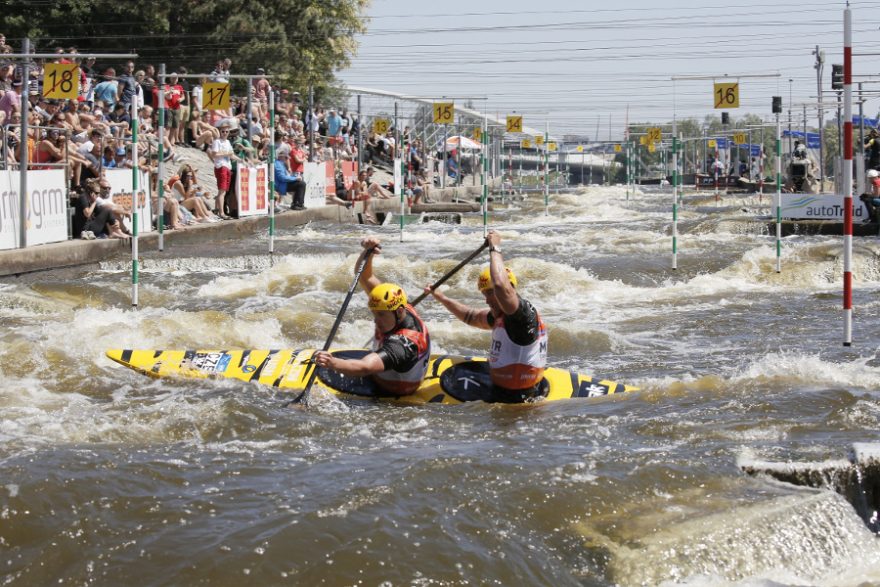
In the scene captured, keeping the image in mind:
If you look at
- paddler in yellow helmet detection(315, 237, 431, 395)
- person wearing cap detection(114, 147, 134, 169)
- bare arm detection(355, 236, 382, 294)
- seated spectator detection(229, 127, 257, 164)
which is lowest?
paddler in yellow helmet detection(315, 237, 431, 395)

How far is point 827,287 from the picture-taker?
50.2 ft

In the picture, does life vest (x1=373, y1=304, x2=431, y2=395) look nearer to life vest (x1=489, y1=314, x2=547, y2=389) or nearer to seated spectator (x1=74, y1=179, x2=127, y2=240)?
life vest (x1=489, y1=314, x2=547, y2=389)

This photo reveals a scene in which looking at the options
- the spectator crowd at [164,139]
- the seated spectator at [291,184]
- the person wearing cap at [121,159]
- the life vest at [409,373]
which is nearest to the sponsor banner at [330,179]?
the spectator crowd at [164,139]

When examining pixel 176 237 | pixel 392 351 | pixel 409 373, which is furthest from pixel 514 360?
pixel 176 237

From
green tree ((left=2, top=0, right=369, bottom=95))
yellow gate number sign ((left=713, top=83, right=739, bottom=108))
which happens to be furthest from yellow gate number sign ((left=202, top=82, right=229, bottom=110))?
green tree ((left=2, top=0, right=369, bottom=95))

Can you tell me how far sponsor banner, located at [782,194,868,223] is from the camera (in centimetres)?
2141

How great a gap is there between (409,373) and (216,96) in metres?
11.9

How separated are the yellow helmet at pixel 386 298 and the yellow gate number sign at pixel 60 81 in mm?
7624

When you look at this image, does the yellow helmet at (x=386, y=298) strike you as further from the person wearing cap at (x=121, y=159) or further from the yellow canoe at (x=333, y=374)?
the person wearing cap at (x=121, y=159)

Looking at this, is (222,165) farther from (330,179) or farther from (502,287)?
(502,287)

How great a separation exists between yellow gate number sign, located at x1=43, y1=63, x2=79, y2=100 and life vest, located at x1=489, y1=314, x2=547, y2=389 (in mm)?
7959

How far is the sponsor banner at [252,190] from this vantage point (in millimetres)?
22453

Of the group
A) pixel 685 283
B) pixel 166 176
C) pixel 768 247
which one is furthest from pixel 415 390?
pixel 166 176

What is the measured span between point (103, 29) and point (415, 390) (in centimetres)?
2934
